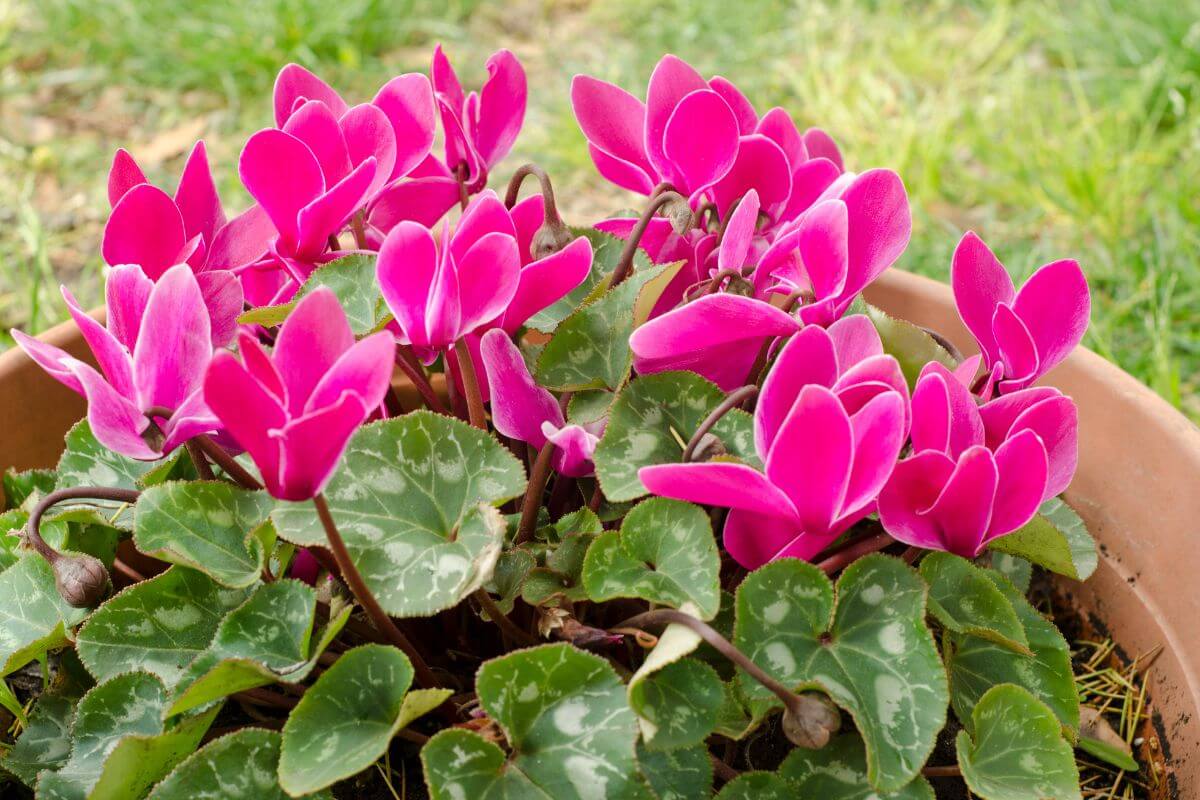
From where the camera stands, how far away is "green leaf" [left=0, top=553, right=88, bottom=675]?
0.80 metres

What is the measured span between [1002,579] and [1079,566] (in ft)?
0.49

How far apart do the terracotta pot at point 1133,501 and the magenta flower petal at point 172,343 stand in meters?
0.47

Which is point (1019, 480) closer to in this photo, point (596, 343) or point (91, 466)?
point (596, 343)

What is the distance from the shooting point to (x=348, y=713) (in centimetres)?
68

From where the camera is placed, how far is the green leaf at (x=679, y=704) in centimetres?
66

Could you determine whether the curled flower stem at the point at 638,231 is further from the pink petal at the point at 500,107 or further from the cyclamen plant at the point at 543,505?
the pink petal at the point at 500,107

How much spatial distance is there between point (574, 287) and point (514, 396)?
0.31ft

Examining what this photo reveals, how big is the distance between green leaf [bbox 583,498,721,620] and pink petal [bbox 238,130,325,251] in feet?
1.07

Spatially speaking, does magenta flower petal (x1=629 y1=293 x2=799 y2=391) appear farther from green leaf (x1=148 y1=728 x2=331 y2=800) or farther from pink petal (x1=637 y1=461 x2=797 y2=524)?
green leaf (x1=148 y1=728 x2=331 y2=800)

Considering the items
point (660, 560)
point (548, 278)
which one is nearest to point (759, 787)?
point (660, 560)

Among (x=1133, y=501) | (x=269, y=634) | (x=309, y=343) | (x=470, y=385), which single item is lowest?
(x=1133, y=501)

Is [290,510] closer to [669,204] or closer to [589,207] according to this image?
[669,204]

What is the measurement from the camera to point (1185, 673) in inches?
37.7

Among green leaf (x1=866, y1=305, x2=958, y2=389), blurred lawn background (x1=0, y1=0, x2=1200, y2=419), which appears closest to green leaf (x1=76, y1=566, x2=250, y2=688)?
green leaf (x1=866, y1=305, x2=958, y2=389)
